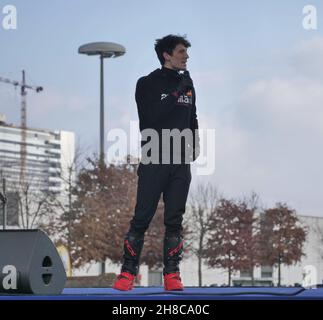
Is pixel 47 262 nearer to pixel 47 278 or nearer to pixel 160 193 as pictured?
pixel 47 278

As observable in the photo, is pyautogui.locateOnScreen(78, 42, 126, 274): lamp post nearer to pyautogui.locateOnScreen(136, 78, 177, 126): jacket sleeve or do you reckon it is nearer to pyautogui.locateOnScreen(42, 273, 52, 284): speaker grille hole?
pyautogui.locateOnScreen(136, 78, 177, 126): jacket sleeve

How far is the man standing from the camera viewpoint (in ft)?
23.4

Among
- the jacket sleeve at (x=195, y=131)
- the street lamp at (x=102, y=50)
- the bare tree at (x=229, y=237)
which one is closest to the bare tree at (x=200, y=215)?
the bare tree at (x=229, y=237)

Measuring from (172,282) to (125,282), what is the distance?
37 centimetres

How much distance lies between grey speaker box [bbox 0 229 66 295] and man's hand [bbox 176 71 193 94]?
1653 millimetres

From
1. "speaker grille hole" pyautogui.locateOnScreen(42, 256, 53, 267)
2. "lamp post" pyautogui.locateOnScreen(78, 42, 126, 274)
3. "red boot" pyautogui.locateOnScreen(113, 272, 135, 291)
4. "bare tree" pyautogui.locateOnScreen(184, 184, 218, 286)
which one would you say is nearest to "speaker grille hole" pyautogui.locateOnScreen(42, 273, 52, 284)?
"speaker grille hole" pyautogui.locateOnScreen(42, 256, 53, 267)

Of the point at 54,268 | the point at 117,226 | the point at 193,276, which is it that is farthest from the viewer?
the point at 193,276

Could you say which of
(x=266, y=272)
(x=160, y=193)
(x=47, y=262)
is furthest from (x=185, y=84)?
(x=266, y=272)

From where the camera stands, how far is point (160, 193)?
7195 mm

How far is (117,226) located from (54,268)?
27.4 metres
